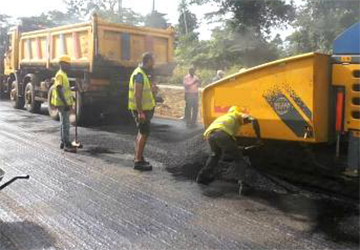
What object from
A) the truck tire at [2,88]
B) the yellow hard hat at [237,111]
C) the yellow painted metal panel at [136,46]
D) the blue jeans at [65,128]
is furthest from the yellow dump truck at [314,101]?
the truck tire at [2,88]

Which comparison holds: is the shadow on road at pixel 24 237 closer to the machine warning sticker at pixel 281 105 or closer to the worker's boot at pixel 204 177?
the worker's boot at pixel 204 177

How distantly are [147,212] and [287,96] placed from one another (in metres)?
1.99

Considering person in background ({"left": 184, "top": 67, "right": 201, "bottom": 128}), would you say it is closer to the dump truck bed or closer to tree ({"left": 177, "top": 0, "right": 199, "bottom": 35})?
the dump truck bed

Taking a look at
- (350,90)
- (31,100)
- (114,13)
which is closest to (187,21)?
(114,13)

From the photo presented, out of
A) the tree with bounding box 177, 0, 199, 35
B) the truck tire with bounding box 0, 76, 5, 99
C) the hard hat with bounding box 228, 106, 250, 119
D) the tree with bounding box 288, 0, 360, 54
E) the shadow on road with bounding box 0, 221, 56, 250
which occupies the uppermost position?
the tree with bounding box 177, 0, 199, 35

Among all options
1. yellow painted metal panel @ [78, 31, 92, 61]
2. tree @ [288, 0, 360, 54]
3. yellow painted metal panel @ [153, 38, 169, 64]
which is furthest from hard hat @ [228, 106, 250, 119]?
tree @ [288, 0, 360, 54]

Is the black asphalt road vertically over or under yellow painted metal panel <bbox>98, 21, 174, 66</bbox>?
under

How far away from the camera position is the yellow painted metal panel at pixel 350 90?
5.02 m

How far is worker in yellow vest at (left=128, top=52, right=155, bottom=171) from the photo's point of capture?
6.60m

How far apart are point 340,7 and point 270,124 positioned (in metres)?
19.4

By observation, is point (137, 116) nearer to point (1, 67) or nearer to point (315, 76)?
point (315, 76)

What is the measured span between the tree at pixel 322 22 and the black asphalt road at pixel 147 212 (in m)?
17.1

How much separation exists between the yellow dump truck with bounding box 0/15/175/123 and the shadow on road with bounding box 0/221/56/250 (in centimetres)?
664

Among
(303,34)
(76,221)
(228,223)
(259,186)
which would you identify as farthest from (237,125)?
(303,34)
